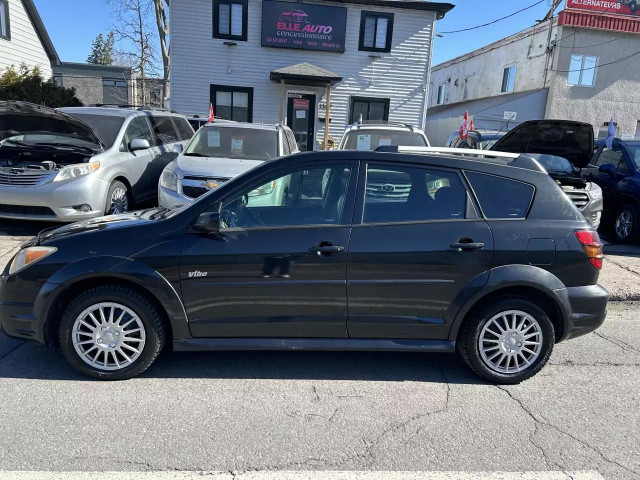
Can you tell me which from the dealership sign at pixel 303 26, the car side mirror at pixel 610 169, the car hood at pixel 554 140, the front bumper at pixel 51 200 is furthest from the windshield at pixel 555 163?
the dealership sign at pixel 303 26

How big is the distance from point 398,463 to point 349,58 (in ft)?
51.7

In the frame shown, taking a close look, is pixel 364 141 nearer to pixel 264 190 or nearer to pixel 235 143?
pixel 235 143

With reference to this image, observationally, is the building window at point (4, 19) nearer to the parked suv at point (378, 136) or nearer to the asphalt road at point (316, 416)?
the parked suv at point (378, 136)

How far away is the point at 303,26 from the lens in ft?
52.7

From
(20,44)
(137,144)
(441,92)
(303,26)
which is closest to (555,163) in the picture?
(137,144)

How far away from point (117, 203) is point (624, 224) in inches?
328

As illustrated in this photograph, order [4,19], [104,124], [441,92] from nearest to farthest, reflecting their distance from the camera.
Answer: [104,124] < [4,19] < [441,92]

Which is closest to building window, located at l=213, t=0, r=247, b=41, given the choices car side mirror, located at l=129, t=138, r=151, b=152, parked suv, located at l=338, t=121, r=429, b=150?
parked suv, located at l=338, t=121, r=429, b=150

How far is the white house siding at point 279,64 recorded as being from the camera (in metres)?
15.9

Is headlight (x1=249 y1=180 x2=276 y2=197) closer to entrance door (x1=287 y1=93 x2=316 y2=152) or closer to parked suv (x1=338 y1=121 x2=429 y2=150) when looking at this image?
parked suv (x1=338 y1=121 x2=429 y2=150)

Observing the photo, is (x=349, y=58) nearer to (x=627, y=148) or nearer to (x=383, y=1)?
(x=383, y=1)

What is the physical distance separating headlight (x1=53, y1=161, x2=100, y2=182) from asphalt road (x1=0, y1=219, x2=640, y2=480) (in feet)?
10.6

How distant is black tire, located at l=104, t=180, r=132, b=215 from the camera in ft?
23.4

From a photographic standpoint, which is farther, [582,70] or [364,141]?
[582,70]
